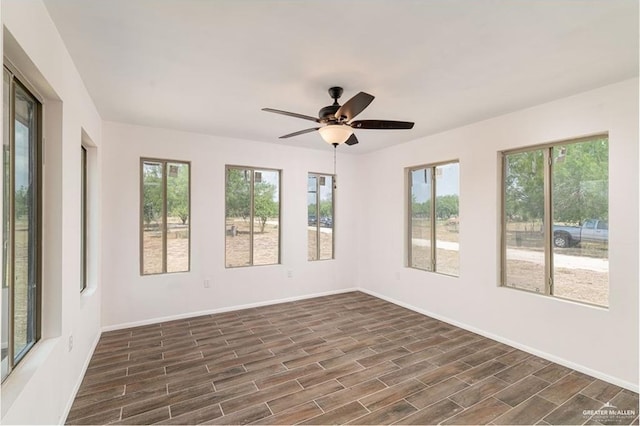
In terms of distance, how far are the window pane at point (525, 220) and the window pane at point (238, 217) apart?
3.66 meters

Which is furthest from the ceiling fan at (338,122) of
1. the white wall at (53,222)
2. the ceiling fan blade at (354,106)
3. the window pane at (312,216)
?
the window pane at (312,216)

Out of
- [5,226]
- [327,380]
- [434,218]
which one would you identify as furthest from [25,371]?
[434,218]

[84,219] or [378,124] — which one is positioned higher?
[378,124]

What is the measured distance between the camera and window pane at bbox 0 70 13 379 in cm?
161

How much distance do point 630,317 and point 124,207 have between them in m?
5.54

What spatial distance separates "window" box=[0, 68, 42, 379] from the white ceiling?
2.05 feet

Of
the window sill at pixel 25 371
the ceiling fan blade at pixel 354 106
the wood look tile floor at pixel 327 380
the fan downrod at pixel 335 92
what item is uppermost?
the fan downrod at pixel 335 92

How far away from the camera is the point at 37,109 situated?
209cm

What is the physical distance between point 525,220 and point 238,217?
3934 millimetres

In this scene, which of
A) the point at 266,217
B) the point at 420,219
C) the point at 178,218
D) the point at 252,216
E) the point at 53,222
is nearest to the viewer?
the point at 53,222

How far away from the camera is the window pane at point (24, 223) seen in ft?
5.92

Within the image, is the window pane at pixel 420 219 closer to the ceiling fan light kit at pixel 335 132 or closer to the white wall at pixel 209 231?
the white wall at pixel 209 231

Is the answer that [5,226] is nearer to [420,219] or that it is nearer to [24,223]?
[24,223]

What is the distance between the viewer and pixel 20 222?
1861 millimetres
